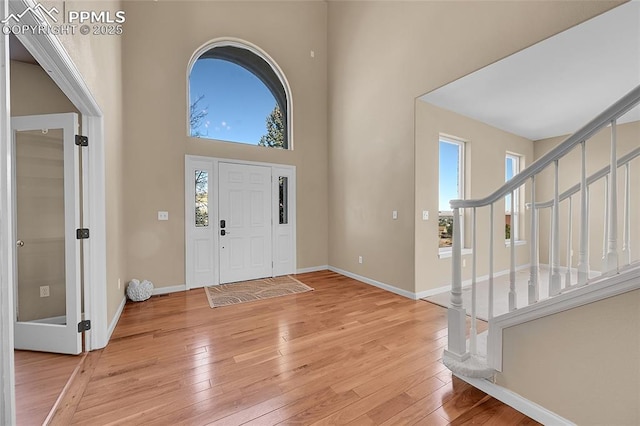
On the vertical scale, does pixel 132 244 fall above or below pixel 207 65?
below

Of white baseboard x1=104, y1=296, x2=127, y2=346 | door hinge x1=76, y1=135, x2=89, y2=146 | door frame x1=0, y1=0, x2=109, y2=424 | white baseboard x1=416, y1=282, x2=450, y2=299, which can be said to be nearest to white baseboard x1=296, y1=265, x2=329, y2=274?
white baseboard x1=416, y1=282, x2=450, y2=299

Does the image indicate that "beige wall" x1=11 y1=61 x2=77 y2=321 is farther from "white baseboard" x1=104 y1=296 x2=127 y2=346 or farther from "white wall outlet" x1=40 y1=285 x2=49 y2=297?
"white baseboard" x1=104 y1=296 x2=127 y2=346

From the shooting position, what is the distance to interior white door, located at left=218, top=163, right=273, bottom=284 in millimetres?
4414

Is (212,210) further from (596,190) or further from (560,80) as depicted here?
(596,190)

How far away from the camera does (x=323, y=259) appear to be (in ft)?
17.9

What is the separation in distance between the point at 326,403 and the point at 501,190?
1819 millimetres

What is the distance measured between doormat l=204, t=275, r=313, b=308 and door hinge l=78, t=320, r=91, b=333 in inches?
50.6

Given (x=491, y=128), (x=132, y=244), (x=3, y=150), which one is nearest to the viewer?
(x=3, y=150)

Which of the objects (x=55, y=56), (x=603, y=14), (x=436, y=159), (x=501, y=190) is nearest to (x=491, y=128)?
(x=436, y=159)

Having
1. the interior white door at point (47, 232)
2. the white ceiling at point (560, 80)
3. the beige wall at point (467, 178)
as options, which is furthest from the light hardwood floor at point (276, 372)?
the white ceiling at point (560, 80)

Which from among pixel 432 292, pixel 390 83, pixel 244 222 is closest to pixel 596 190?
pixel 432 292

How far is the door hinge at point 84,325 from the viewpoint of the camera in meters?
2.31

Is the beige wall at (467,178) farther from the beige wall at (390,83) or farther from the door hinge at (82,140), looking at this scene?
the door hinge at (82,140)

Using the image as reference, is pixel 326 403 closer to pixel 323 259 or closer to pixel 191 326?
pixel 191 326
